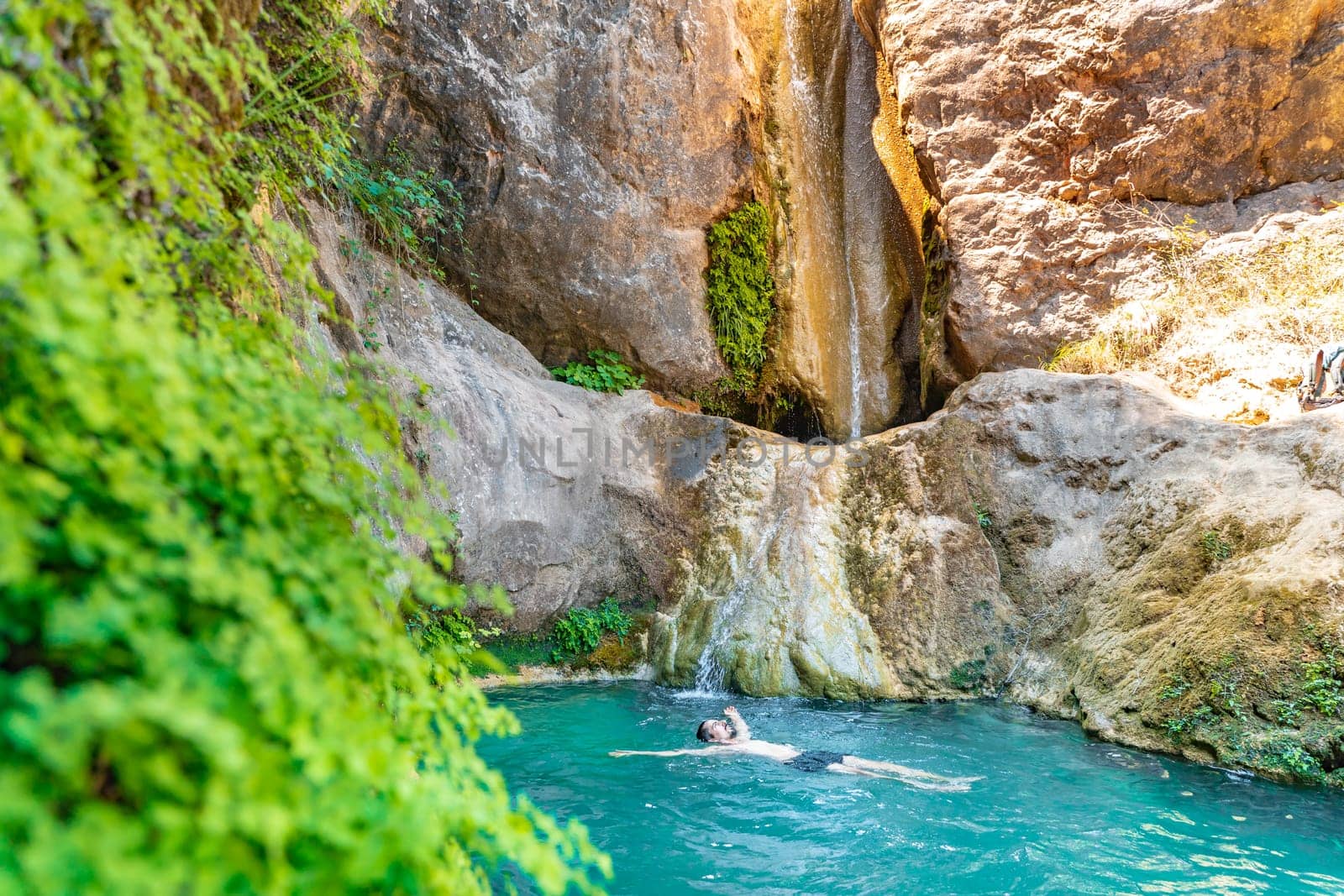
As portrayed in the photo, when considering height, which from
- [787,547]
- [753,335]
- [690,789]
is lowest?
[690,789]

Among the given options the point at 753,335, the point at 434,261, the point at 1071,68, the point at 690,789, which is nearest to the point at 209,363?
the point at 690,789

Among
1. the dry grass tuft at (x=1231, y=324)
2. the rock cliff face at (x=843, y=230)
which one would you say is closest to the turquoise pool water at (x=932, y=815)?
the dry grass tuft at (x=1231, y=324)

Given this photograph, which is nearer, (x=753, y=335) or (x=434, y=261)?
(x=434, y=261)

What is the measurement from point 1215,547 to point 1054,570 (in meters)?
1.64

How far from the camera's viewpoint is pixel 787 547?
879 cm

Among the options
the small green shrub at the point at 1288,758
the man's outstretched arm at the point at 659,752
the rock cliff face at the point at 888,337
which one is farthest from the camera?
the rock cliff face at the point at 888,337

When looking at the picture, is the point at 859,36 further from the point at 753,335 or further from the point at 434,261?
the point at 434,261

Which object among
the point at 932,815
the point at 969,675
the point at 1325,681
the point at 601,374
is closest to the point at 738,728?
the point at 932,815

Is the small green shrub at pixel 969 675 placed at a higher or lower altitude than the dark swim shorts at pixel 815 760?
higher

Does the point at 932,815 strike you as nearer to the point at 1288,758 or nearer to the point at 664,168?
the point at 1288,758

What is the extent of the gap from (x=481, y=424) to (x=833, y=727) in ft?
15.6

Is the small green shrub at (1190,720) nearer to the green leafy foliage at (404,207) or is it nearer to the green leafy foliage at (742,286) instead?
the green leafy foliage at (742,286)

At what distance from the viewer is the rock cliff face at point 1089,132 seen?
9719 millimetres

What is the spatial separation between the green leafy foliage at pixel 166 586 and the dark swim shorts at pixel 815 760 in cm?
414
